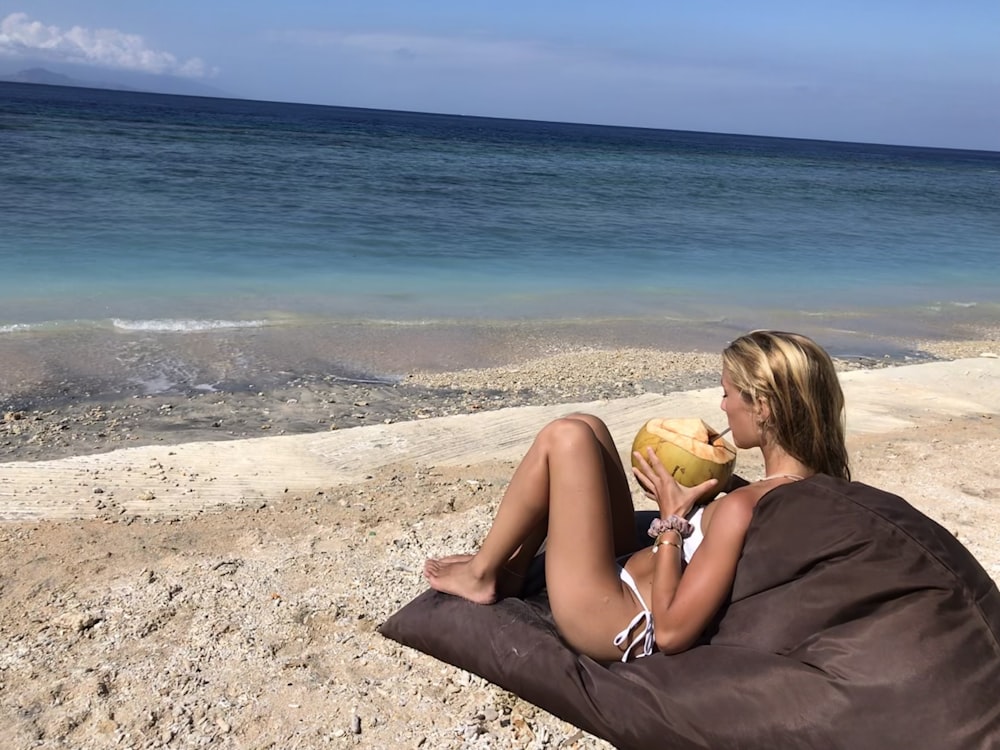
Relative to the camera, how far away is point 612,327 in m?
13.3

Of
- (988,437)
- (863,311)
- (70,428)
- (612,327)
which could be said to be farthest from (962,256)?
(70,428)

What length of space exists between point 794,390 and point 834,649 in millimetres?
805

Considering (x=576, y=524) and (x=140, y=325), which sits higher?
(x=576, y=524)

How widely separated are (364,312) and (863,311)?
837 cm

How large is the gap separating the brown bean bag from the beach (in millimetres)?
552

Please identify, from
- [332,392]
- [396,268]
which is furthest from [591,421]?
[396,268]

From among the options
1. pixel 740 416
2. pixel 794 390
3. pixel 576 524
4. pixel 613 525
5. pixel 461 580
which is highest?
→ pixel 794 390

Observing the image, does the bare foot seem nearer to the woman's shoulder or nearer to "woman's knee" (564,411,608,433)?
"woman's knee" (564,411,608,433)

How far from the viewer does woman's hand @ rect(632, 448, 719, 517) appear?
3227mm

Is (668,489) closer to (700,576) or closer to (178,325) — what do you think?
(700,576)

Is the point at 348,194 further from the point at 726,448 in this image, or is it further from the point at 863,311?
the point at 726,448

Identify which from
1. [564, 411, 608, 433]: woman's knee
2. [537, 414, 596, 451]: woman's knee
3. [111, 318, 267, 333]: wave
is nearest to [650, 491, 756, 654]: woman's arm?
[537, 414, 596, 451]: woman's knee

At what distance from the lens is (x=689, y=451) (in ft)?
10.8

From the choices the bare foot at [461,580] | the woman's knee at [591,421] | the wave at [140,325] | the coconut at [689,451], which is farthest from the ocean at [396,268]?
the coconut at [689,451]
